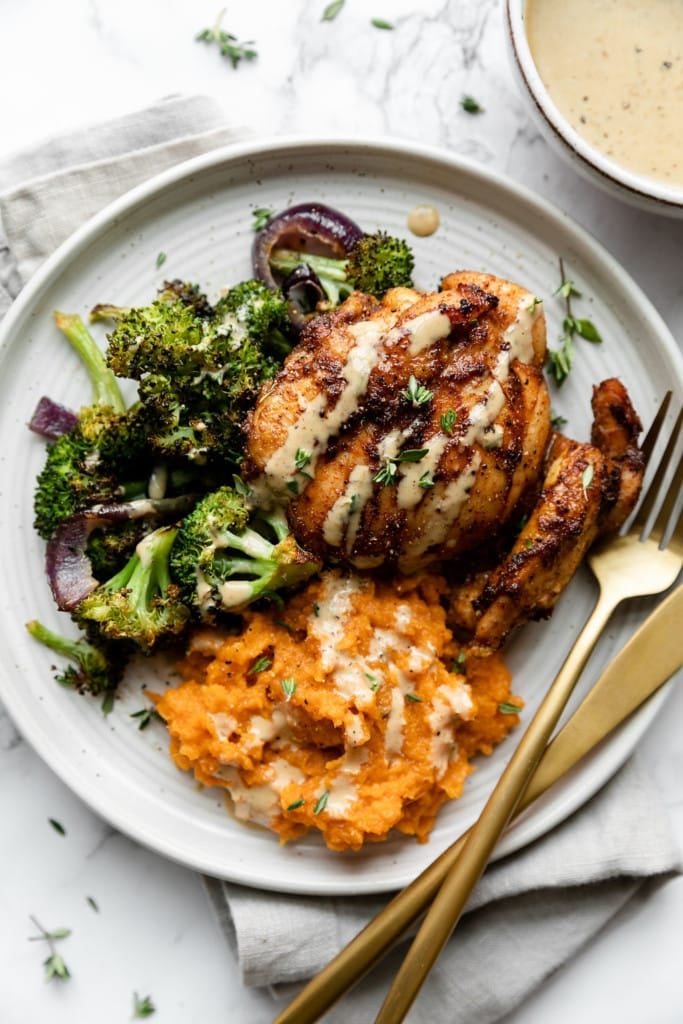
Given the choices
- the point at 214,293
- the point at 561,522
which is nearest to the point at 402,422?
the point at 561,522

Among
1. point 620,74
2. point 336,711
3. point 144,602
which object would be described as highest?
point 620,74

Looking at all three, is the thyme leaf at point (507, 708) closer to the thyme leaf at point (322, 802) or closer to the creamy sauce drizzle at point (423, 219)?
the thyme leaf at point (322, 802)

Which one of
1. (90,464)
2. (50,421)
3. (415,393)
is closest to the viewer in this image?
(415,393)

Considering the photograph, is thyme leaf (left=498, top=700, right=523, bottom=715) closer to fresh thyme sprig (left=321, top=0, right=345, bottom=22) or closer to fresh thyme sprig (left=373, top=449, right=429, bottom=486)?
fresh thyme sprig (left=373, top=449, right=429, bottom=486)

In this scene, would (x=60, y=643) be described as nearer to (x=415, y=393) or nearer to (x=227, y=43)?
(x=415, y=393)

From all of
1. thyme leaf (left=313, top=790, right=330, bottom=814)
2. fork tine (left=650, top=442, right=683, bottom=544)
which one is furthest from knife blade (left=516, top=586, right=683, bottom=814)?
thyme leaf (left=313, top=790, right=330, bottom=814)
